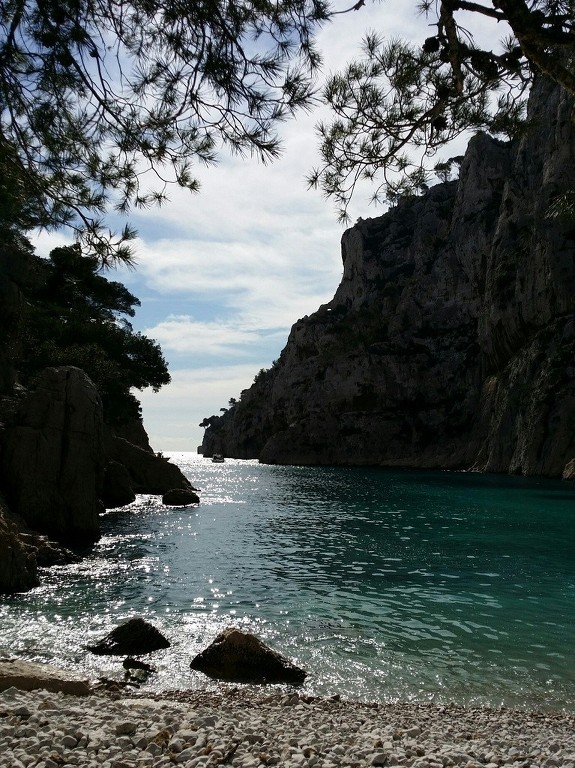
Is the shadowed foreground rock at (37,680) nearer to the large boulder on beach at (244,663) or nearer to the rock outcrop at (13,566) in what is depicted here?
the large boulder on beach at (244,663)

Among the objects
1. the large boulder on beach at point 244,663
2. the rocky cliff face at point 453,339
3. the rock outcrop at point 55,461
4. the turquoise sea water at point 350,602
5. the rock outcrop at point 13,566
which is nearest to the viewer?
the large boulder on beach at point 244,663

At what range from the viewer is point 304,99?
7953mm

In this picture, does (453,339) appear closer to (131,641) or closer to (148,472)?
(148,472)

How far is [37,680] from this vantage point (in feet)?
24.4

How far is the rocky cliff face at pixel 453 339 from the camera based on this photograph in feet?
210

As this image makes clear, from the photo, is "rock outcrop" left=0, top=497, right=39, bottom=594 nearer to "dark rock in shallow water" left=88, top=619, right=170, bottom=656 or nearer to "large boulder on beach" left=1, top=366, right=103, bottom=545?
"dark rock in shallow water" left=88, top=619, right=170, bottom=656

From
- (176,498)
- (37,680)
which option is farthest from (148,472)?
(37,680)

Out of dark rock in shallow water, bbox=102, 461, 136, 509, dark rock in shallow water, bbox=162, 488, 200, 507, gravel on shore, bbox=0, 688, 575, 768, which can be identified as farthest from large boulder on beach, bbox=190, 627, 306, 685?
dark rock in shallow water, bbox=162, 488, 200, 507

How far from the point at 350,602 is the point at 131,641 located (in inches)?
234

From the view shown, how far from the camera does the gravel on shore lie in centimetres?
494

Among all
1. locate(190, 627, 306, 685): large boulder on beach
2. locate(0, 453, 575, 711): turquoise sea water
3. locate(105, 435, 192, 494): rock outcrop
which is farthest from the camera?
locate(105, 435, 192, 494): rock outcrop

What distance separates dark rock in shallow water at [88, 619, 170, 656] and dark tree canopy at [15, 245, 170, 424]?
2487 cm

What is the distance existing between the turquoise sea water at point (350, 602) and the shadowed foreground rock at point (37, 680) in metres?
2.01

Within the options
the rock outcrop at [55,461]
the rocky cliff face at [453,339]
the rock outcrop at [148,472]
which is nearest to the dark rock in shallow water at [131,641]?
the rock outcrop at [55,461]
